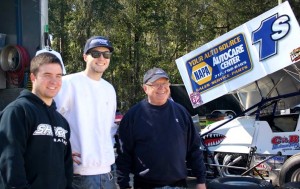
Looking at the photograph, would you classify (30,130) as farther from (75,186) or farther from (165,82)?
(165,82)

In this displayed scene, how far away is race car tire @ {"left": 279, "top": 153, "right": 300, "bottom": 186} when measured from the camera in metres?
7.02

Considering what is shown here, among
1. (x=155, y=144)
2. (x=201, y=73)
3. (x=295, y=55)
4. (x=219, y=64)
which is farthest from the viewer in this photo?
(x=201, y=73)

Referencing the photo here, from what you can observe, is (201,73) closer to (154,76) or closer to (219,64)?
(219,64)

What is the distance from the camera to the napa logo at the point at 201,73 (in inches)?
297

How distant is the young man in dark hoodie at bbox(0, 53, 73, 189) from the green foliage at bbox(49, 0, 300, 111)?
17.8 m

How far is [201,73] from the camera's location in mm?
7633

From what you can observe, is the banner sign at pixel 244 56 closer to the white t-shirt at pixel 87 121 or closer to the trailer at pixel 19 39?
the trailer at pixel 19 39

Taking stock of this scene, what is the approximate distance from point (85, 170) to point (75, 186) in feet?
0.47

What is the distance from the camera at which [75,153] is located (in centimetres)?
337

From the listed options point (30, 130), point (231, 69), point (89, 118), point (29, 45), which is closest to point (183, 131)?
point (89, 118)

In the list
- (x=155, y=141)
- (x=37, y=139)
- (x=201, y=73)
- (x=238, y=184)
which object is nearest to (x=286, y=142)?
(x=201, y=73)

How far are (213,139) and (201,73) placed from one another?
1226 mm

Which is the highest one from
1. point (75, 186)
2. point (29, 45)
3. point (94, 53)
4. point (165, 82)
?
point (29, 45)

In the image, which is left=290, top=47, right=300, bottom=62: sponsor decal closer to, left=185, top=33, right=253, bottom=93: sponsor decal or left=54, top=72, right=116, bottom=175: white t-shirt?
left=185, top=33, right=253, bottom=93: sponsor decal
